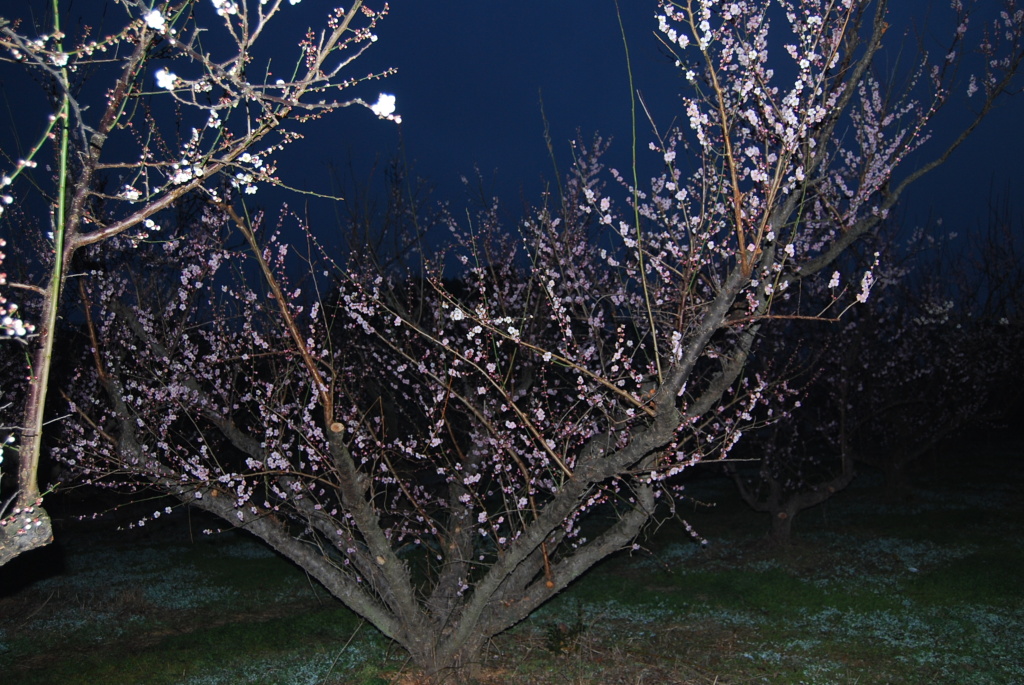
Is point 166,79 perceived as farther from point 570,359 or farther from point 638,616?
point 638,616

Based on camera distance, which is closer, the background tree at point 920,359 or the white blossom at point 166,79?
the white blossom at point 166,79

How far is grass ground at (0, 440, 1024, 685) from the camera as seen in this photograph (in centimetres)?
662

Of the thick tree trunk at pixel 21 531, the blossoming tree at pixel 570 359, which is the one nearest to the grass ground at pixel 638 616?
the blossoming tree at pixel 570 359

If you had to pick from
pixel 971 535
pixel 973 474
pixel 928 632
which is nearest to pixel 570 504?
pixel 928 632

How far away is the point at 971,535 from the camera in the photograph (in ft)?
38.0

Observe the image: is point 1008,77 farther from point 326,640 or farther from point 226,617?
point 226,617

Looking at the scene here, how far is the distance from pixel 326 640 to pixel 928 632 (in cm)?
658

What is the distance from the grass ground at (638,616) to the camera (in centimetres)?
662

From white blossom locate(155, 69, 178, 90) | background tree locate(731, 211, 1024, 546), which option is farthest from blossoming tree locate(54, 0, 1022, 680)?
background tree locate(731, 211, 1024, 546)

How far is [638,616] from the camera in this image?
8.46m

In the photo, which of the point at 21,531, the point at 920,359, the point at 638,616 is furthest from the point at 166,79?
the point at 920,359

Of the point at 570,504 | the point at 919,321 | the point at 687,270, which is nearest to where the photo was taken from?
the point at 687,270

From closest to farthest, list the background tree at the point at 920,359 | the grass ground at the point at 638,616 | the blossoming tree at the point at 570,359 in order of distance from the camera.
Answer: the blossoming tree at the point at 570,359, the grass ground at the point at 638,616, the background tree at the point at 920,359

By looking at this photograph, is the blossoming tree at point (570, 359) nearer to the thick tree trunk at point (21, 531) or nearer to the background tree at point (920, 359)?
the thick tree trunk at point (21, 531)
